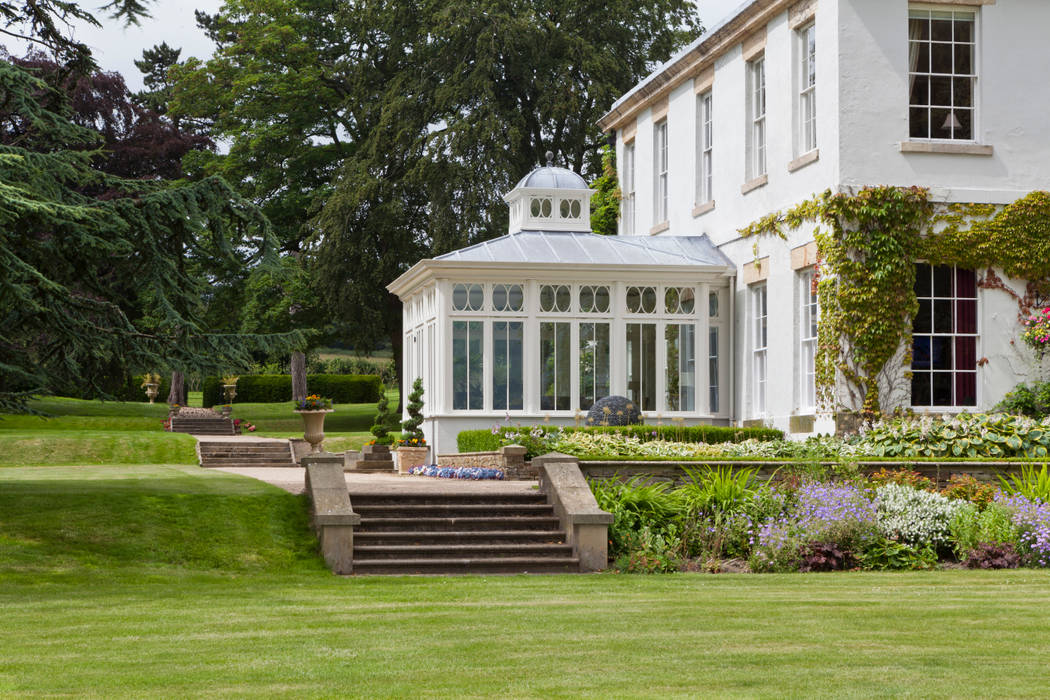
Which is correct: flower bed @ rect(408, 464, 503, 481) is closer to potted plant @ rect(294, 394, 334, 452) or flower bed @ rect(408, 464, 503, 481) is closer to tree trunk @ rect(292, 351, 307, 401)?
potted plant @ rect(294, 394, 334, 452)

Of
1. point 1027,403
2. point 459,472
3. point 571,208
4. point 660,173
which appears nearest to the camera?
point 1027,403

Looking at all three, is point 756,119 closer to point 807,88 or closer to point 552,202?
point 807,88

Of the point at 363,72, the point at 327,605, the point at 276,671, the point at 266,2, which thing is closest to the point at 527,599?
the point at 327,605

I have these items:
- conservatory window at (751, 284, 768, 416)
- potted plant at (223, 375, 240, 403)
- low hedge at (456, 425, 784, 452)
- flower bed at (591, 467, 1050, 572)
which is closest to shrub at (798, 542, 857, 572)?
flower bed at (591, 467, 1050, 572)

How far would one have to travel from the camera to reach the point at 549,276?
23.2 metres

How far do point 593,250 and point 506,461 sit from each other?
259 inches

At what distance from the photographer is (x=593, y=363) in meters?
23.4

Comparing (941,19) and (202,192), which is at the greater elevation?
(941,19)

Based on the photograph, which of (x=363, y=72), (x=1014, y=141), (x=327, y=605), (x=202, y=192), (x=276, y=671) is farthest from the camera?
(x=363, y=72)

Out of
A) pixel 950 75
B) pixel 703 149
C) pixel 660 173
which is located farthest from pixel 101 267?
pixel 660 173

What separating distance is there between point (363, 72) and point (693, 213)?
57.8ft

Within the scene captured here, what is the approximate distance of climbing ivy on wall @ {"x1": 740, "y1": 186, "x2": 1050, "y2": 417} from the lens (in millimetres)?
19688

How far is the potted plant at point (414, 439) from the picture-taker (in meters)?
25.0

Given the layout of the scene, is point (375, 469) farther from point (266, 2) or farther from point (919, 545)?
point (266, 2)
